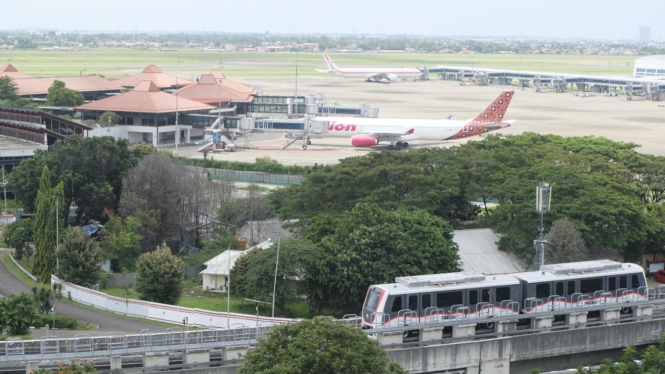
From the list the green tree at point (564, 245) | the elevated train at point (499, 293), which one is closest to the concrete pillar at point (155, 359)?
the elevated train at point (499, 293)

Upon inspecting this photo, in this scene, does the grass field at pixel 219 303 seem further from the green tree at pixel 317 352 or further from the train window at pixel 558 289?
the green tree at pixel 317 352

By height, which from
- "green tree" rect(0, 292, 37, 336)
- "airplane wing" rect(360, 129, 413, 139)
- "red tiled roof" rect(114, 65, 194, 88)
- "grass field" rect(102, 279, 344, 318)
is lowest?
"grass field" rect(102, 279, 344, 318)

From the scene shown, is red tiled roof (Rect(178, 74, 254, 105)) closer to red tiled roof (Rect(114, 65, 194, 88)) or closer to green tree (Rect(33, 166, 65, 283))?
red tiled roof (Rect(114, 65, 194, 88))

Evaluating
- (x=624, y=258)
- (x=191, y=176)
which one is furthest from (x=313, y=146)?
(x=624, y=258)

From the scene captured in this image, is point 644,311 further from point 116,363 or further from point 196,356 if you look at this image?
point 116,363

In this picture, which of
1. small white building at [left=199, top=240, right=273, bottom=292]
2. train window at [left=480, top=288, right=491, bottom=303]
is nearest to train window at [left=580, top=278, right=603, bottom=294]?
train window at [left=480, top=288, right=491, bottom=303]

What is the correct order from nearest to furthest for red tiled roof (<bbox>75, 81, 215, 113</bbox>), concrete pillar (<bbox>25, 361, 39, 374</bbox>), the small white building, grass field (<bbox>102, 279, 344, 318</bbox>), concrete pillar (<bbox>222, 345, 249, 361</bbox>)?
concrete pillar (<bbox>25, 361, 39, 374</bbox>), concrete pillar (<bbox>222, 345, 249, 361</bbox>), grass field (<bbox>102, 279, 344, 318</bbox>), the small white building, red tiled roof (<bbox>75, 81, 215, 113</bbox>)

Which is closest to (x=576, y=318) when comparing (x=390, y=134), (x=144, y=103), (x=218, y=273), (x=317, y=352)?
(x=317, y=352)
